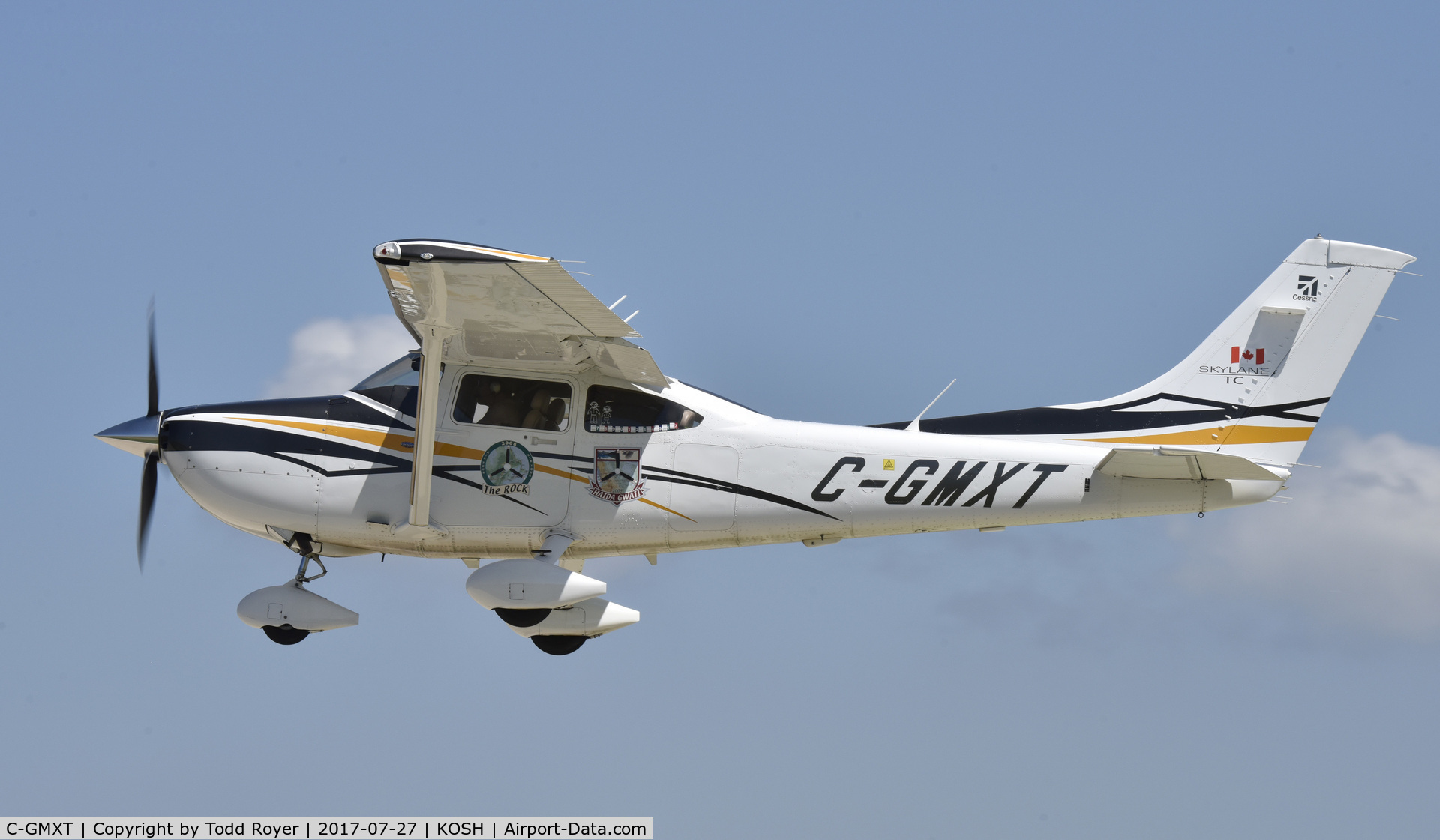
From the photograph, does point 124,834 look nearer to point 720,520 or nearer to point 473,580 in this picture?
point 473,580

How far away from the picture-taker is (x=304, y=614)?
42.7 feet

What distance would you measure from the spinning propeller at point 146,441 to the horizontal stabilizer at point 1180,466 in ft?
29.6

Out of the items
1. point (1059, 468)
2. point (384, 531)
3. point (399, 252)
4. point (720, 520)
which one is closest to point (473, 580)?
point (384, 531)

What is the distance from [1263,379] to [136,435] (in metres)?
10.9

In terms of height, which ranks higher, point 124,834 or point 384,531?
point 384,531

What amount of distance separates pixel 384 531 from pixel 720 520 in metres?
3.15

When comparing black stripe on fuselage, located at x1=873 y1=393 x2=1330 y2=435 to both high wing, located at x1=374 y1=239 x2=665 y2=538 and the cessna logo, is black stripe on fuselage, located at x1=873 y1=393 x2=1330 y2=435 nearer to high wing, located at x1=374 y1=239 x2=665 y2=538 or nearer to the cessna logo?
the cessna logo

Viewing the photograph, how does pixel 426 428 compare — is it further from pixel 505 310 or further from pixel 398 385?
pixel 505 310

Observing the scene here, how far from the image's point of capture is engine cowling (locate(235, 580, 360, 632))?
13.0 meters

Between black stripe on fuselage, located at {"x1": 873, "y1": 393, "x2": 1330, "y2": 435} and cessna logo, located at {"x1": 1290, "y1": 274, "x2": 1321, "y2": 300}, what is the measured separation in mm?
997

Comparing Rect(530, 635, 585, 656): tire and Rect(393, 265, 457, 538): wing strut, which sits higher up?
Rect(393, 265, 457, 538): wing strut

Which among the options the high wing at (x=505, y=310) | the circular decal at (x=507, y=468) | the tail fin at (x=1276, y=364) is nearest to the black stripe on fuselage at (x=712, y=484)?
the high wing at (x=505, y=310)

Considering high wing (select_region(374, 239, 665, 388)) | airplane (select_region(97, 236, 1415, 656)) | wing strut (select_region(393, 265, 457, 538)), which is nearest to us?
high wing (select_region(374, 239, 665, 388))

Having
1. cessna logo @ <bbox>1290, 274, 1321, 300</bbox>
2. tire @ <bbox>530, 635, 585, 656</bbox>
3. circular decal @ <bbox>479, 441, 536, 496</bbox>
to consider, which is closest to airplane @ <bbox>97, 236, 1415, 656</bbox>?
circular decal @ <bbox>479, 441, 536, 496</bbox>
